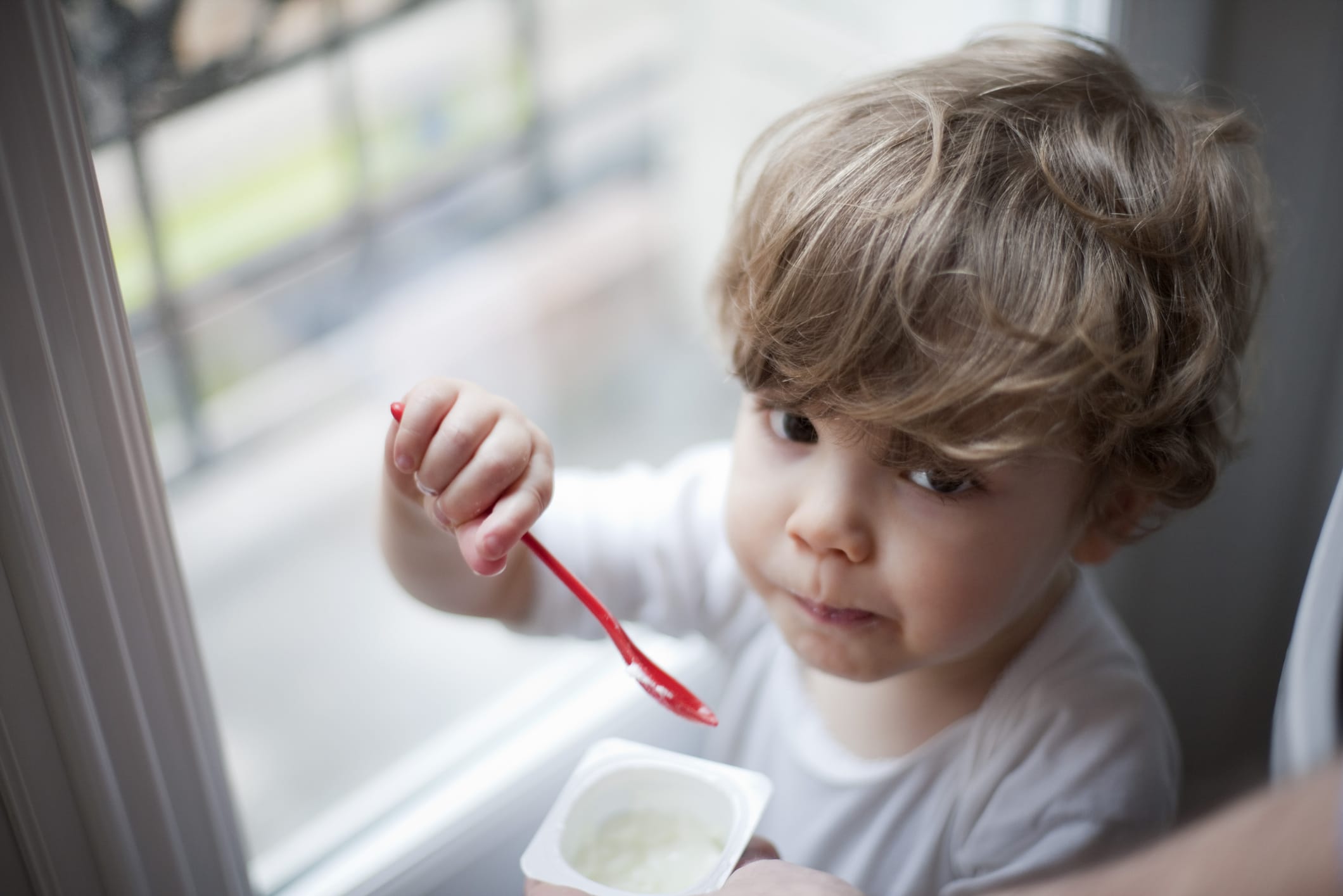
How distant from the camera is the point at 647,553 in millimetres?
761

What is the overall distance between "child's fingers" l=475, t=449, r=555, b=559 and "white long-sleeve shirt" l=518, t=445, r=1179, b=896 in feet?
0.45

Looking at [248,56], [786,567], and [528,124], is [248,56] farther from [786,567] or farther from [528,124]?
[786,567]

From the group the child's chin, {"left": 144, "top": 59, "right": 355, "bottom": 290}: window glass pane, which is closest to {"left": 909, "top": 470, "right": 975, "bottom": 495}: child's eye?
the child's chin

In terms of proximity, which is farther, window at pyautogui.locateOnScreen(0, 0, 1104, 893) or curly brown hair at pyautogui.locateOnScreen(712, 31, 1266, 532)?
window at pyautogui.locateOnScreen(0, 0, 1104, 893)

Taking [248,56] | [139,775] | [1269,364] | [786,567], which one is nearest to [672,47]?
[248,56]

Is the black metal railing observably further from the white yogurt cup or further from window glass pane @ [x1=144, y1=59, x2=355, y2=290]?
the white yogurt cup

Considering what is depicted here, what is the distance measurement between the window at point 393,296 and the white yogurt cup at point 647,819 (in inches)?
5.0

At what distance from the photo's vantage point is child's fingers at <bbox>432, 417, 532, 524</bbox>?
0.56 metres

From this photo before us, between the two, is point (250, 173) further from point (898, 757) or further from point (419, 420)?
point (898, 757)

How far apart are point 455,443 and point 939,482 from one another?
25 cm

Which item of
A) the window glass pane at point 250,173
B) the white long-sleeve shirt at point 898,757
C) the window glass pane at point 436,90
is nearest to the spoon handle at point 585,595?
the white long-sleeve shirt at point 898,757

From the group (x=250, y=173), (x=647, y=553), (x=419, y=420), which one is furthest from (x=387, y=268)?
(x=419, y=420)

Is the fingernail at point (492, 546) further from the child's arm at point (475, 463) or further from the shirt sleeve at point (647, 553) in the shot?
the shirt sleeve at point (647, 553)

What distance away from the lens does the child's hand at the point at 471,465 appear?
1.84 feet
